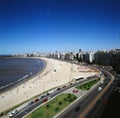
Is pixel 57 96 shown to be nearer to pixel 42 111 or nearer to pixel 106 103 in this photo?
pixel 42 111

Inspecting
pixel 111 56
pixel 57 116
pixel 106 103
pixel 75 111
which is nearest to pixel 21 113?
pixel 57 116

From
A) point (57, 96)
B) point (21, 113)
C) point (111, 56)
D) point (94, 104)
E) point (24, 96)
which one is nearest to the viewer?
point (21, 113)

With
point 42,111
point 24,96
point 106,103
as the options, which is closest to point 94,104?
point 106,103

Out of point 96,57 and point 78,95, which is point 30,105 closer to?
point 78,95

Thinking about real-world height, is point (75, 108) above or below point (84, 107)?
below

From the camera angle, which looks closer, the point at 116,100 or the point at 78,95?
the point at 116,100

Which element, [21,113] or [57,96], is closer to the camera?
[21,113]

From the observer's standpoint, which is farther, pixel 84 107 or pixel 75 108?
pixel 84 107

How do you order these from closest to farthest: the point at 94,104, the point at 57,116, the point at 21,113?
the point at 57,116 → the point at 21,113 → the point at 94,104

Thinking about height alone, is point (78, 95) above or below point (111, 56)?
below
